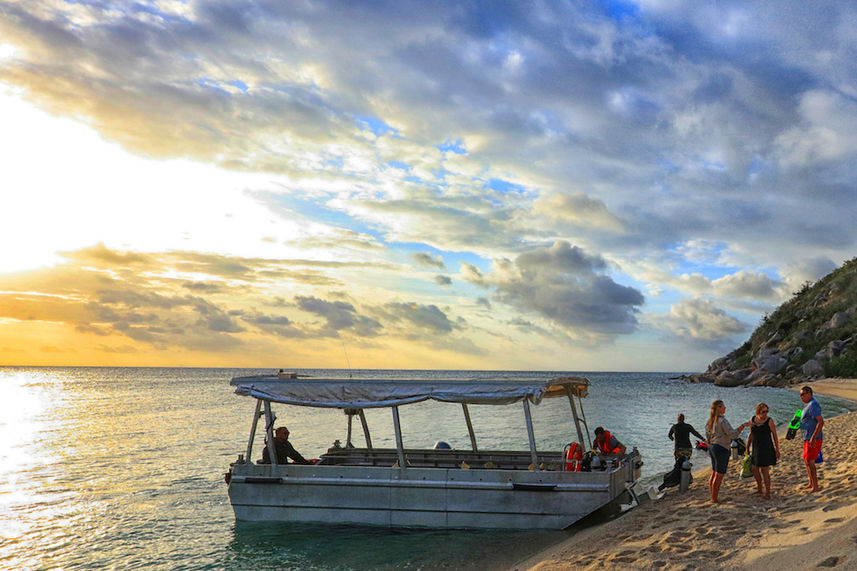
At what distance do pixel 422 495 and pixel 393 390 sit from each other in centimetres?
242

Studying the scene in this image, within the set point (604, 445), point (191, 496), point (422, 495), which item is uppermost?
point (604, 445)

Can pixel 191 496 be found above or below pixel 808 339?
below

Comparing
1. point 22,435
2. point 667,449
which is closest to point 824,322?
point 667,449

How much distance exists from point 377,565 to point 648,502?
653 cm

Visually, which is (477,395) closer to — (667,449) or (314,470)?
(314,470)

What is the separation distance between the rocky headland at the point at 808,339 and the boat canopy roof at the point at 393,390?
2364 inches

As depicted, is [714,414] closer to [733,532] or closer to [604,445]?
[733,532]

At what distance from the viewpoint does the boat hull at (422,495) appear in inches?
492

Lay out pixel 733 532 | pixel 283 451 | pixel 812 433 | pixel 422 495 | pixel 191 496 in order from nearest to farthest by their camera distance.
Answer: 1. pixel 733 532
2. pixel 812 433
3. pixel 422 495
4. pixel 283 451
5. pixel 191 496

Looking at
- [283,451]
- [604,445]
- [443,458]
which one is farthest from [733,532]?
[283,451]

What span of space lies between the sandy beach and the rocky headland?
57.1 metres

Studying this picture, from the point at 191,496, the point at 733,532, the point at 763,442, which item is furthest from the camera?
the point at 191,496

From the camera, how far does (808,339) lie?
7412 centimetres

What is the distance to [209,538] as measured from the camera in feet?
47.1
